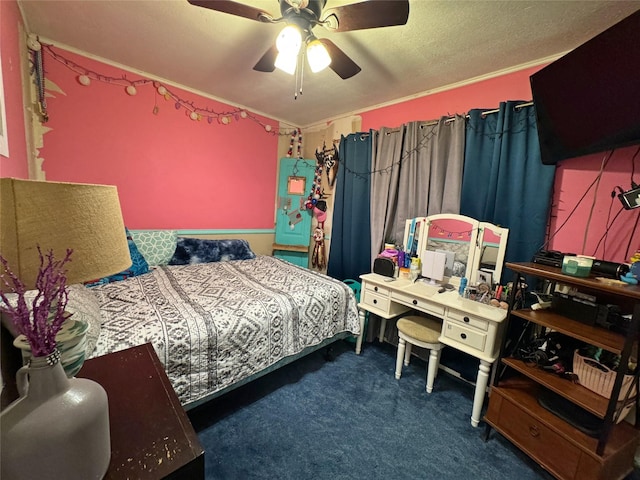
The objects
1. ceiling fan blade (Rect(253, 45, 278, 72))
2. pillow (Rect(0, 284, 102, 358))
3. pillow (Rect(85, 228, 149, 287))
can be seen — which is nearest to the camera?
pillow (Rect(0, 284, 102, 358))

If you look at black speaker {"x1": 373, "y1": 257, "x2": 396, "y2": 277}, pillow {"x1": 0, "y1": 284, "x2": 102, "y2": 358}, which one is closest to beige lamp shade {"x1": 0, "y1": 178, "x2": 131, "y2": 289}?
pillow {"x1": 0, "y1": 284, "x2": 102, "y2": 358}

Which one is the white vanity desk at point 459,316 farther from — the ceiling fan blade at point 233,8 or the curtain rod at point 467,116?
the ceiling fan blade at point 233,8

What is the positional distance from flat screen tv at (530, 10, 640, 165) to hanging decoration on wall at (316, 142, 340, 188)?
194cm

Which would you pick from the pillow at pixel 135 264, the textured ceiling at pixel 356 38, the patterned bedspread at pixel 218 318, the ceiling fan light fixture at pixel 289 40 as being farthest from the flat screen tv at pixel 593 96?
the pillow at pixel 135 264

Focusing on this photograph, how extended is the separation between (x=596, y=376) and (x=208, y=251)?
10.1 ft

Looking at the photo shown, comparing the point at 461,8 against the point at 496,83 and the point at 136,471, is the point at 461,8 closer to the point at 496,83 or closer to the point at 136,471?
the point at 496,83

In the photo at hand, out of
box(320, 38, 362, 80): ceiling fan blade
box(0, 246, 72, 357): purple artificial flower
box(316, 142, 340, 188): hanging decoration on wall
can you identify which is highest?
box(320, 38, 362, 80): ceiling fan blade

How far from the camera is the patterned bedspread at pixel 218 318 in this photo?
1.34 metres

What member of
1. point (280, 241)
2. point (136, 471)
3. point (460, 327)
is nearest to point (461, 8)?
point (460, 327)

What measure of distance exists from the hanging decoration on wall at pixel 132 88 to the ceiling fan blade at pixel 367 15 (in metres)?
1.99

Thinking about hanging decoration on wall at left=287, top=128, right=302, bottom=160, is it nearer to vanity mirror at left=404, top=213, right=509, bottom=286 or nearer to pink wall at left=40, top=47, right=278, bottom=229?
pink wall at left=40, top=47, right=278, bottom=229

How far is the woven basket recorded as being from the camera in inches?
48.9

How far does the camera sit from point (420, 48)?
1.78 metres

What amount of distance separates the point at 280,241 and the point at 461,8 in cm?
285
